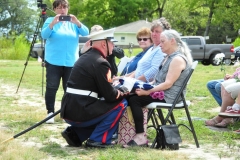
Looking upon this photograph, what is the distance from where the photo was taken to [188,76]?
17.2 ft

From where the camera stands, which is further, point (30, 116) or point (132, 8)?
point (132, 8)

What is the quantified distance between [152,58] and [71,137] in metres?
1.33

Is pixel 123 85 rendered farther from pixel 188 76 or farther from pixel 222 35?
pixel 222 35

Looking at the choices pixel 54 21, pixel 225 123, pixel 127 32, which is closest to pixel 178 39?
pixel 225 123

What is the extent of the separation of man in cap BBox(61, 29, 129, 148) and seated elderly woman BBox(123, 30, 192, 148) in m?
0.19

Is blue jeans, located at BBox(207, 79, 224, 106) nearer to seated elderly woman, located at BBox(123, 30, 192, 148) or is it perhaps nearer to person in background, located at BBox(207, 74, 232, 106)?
person in background, located at BBox(207, 74, 232, 106)

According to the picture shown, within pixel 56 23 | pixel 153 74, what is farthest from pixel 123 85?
pixel 56 23

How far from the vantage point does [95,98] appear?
5.08 meters

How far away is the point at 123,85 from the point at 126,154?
0.86 meters

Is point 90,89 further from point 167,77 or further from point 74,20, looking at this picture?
point 74,20

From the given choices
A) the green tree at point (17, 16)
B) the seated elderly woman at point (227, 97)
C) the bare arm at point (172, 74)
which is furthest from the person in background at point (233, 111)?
the green tree at point (17, 16)

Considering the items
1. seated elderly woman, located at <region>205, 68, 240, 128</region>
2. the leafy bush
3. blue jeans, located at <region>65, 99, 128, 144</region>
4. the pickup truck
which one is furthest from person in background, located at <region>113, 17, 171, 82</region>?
the leafy bush

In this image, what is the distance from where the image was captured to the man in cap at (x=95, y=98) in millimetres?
5008

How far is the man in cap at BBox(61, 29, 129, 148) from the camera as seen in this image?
5008 millimetres
